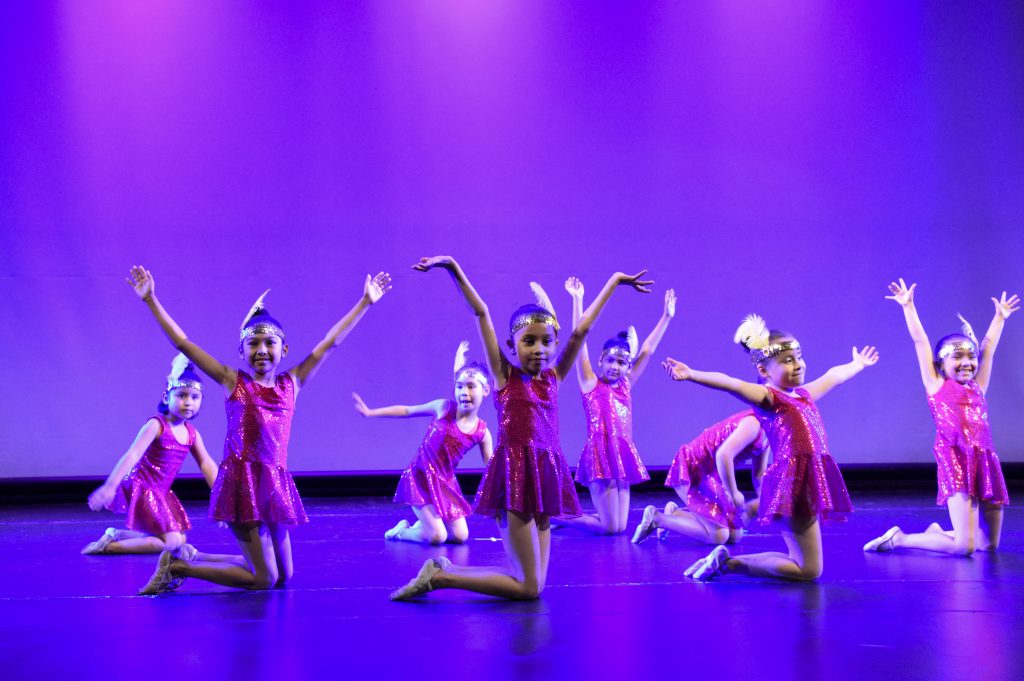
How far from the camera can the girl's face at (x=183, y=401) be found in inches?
176

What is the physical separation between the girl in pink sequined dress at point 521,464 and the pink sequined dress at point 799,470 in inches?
32.6

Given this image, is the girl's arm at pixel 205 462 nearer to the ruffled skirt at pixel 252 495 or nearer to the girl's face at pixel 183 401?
the girl's face at pixel 183 401

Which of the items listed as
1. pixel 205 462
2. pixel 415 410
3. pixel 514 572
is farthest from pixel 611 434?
pixel 205 462

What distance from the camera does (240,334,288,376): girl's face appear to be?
3543 millimetres

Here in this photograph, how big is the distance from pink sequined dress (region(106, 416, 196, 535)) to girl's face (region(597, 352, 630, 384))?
2.25 metres

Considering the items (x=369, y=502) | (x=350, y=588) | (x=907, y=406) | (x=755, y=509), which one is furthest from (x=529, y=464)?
(x=907, y=406)

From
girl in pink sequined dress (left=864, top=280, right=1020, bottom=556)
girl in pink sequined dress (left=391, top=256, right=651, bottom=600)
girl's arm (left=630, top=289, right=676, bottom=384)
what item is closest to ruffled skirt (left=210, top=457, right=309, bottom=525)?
girl in pink sequined dress (left=391, top=256, right=651, bottom=600)

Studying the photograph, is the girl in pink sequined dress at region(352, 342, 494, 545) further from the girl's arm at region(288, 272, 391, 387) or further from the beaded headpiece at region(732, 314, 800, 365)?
the beaded headpiece at region(732, 314, 800, 365)

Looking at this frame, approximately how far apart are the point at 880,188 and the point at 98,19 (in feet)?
18.7

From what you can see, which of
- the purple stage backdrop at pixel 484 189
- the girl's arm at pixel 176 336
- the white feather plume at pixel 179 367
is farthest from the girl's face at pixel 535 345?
the purple stage backdrop at pixel 484 189

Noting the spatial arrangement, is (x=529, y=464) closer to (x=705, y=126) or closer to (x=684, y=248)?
(x=684, y=248)

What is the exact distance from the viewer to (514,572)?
3.28 m

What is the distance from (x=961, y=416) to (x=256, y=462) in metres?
3.21

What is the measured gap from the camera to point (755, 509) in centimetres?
487
